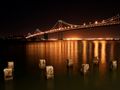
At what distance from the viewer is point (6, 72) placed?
39.6ft

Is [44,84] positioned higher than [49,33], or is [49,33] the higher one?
[49,33]

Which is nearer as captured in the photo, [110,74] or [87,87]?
[87,87]

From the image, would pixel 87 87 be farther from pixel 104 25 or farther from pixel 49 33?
pixel 49 33

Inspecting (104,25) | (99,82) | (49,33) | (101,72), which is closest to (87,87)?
(99,82)

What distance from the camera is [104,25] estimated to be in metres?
51.1

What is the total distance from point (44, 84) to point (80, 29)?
46.9m

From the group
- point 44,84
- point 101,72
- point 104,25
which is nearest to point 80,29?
point 104,25

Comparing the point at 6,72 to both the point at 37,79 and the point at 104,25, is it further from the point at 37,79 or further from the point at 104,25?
the point at 104,25

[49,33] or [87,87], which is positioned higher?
[49,33]

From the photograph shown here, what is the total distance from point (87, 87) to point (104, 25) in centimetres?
4135

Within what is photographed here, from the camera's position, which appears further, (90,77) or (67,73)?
(67,73)

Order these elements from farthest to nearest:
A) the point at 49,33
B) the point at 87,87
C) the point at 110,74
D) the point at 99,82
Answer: the point at 49,33, the point at 110,74, the point at 99,82, the point at 87,87

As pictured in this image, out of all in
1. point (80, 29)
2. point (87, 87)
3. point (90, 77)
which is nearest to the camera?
point (87, 87)

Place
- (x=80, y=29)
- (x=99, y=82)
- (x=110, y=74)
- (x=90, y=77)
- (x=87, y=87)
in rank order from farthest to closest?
(x=80, y=29) → (x=110, y=74) → (x=90, y=77) → (x=99, y=82) → (x=87, y=87)
